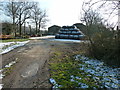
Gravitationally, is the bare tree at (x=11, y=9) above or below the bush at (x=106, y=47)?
above

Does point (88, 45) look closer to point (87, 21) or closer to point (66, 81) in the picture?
point (87, 21)

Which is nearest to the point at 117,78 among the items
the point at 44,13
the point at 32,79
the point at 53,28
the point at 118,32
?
the point at 118,32

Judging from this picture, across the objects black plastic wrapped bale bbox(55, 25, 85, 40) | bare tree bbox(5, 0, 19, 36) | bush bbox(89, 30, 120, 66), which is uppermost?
bare tree bbox(5, 0, 19, 36)

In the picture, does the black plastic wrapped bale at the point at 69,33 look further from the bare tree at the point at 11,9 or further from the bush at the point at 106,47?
the bush at the point at 106,47

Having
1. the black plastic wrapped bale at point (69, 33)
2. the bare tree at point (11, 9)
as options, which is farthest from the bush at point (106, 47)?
the bare tree at point (11, 9)

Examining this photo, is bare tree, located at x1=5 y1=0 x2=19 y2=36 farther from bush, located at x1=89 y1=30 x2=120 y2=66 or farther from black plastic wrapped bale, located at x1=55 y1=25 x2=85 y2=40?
bush, located at x1=89 y1=30 x2=120 y2=66

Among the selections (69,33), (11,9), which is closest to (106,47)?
(69,33)

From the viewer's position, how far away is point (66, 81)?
11.3 feet

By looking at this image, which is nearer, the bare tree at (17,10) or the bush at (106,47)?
the bush at (106,47)

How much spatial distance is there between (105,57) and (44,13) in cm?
3688

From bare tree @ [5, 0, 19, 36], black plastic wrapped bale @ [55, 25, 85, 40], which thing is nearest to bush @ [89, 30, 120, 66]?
black plastic wrapped bale @ [55, 25, 85, 40]

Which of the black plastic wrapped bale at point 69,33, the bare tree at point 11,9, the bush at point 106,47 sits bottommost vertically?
the bush at point 106,47

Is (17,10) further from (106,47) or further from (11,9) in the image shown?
(106,47)

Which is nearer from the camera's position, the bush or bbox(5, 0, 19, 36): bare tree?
the bush
